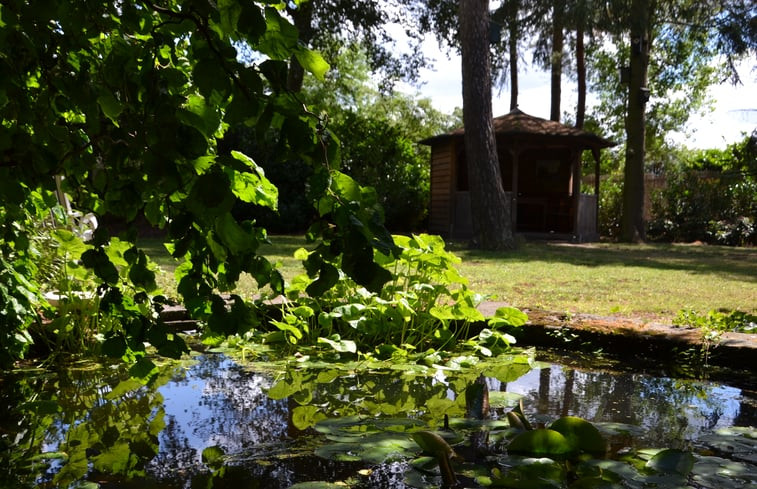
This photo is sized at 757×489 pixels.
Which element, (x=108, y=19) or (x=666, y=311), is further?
(x=666, y=311)

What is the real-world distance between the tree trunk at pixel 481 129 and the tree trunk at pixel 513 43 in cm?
536

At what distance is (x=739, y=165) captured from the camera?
57.2ft

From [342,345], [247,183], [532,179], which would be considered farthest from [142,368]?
[532,179]

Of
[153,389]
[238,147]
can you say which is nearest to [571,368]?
[153,389]

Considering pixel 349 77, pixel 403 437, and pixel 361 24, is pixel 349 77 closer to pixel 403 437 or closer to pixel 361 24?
pixel 361 24

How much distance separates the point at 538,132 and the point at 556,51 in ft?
15.3

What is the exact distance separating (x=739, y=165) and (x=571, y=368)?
16.4 meters

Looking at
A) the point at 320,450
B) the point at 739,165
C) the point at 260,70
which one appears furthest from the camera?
the point at 739,165

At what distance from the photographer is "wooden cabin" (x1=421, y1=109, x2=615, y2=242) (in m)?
15.4

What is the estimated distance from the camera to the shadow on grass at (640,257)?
8.95 metres

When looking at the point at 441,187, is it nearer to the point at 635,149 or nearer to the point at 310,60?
the point at 635,149

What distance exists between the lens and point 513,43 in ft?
59.3

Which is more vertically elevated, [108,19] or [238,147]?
[238,147]

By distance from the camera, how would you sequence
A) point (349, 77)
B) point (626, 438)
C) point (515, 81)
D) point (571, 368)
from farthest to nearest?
point (349, 77) < point (515, 81) < point (571, 368) < point (626, 438)
